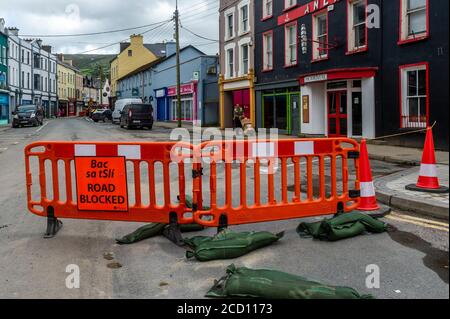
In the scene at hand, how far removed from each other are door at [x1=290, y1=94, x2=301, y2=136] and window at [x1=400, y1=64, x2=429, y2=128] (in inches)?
284

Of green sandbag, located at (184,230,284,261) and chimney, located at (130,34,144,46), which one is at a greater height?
chimney, located at (130,34,144,46)

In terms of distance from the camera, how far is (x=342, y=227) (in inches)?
220

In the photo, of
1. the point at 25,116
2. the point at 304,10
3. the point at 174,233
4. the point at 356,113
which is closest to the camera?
the point at 174,233

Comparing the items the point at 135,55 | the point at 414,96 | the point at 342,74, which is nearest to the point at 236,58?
the point at 342,74

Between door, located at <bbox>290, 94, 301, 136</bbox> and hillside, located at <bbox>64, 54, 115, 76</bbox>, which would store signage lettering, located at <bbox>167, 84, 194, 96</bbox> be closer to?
door, located at <bbox>290, 94, 301, 136</bbox>

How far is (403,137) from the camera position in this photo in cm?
1652

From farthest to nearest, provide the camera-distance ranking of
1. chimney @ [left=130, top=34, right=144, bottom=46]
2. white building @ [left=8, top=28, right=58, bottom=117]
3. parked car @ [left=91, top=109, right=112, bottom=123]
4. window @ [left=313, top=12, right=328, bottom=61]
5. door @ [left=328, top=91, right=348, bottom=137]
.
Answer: chimney @ [left=130, top=34, right=144, bottom=46]
parked car @ [left=91, top=109, right=112, bottom=123]
white building @ [left=8, top=28, right=58, bottom=117]
window @ [left=313, top=12, right=328, bottom=61]
door @ [left=328, top=91, right=348, bottom=137]

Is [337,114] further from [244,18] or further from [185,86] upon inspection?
[185,86]

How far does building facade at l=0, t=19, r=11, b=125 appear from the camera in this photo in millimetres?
48812

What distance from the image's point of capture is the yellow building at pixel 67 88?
283 feet

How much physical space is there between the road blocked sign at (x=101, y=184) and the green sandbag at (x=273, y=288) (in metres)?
2.13

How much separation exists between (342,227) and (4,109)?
168ft

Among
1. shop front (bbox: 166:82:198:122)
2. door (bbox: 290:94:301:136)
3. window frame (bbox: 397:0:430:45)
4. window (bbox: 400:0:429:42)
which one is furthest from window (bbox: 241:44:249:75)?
window (bbox: 400:0:429:42)
